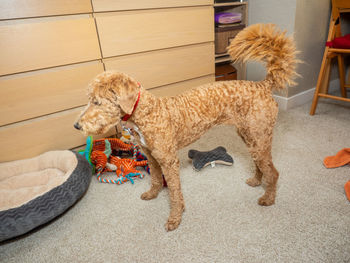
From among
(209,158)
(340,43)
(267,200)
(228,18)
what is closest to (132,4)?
(228,18)

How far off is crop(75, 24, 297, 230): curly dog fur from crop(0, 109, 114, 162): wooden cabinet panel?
80 centimetres

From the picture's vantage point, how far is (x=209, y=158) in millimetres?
1626

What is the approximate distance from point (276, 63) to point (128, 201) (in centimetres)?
109

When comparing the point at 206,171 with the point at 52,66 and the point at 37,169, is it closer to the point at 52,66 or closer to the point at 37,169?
the point at 37,169

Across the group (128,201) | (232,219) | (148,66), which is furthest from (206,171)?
(148,66)

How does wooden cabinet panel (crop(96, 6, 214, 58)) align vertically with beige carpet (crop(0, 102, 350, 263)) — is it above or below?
above

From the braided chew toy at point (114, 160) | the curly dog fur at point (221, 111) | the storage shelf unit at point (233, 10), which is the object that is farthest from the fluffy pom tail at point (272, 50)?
the storage shelf unit at point (233, 10)

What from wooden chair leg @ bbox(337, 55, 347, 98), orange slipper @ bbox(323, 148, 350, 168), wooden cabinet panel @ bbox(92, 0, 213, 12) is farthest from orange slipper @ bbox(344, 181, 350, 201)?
wooden cabinet panel @ bbox(92, 0, 213, 12)

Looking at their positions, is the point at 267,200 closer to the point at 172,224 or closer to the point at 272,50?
the point at 172,224

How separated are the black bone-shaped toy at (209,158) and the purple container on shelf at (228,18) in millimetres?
1397

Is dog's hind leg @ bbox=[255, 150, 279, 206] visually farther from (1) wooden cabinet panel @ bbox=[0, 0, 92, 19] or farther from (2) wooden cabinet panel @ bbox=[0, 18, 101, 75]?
(1) wooden cabinet panel @ bbox=[0, 0, 92, 19]

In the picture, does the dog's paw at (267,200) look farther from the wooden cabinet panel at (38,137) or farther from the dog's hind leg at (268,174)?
the wooden cabinet panel at (38,137)

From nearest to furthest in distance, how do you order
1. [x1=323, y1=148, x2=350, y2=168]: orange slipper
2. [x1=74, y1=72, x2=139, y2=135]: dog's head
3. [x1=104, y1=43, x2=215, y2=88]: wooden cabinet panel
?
[x1=74, y1=72, x2=139, y2=135]: dog's head → [x1=323, y1=148, x2=350, y2=168]: orange slipper → [x1=104, y1=43, x2=215, y2=88]: wooden cabinet panel

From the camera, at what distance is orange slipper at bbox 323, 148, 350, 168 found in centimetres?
148
